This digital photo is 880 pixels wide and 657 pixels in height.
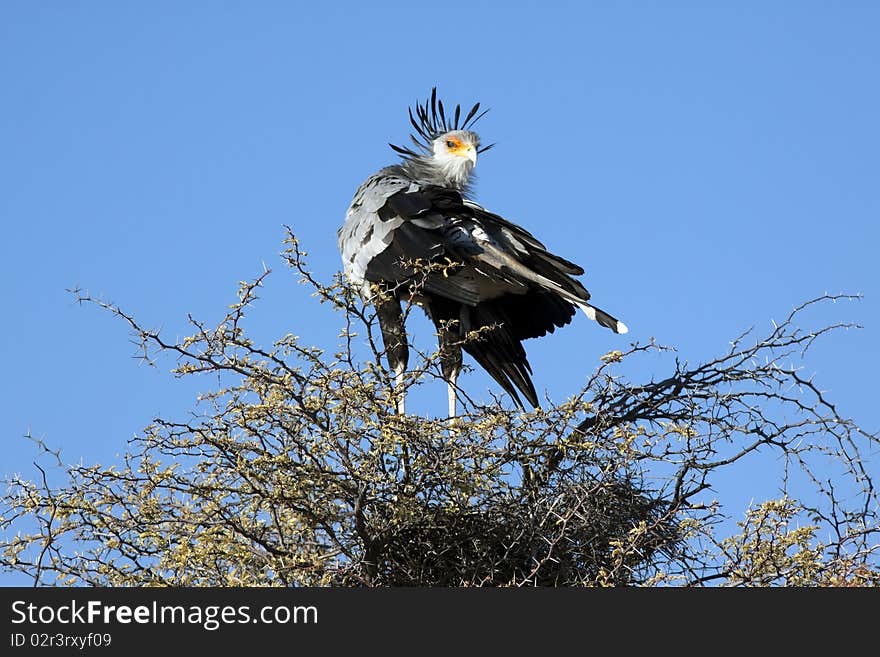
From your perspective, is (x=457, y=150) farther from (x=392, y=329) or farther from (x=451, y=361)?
(x=392, y=329)

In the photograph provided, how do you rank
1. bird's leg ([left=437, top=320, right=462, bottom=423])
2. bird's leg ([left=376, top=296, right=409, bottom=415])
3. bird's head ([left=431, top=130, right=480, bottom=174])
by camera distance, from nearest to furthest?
bird's leg ([left=376, top=296, right=409, bottom=415]), bird's leg ([left=437, top=320, right=462, bottom=423]), bird's head ([left=431, top=130, right=480, bottom=174])

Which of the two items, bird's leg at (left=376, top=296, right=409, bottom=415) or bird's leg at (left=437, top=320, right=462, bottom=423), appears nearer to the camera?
bird's leg at (left=376, top=296, right=409, bottom=415)

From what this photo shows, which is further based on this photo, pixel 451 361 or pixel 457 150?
pixel 457 150

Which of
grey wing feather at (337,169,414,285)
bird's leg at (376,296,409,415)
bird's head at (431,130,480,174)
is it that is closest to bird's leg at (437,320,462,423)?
bird's leg at (376,296,409,415)

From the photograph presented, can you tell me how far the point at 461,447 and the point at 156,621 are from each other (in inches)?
58.4

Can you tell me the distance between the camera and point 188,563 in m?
5.25

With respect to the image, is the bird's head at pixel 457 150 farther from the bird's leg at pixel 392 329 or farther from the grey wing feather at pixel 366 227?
the bird's leg at pixel 392 329

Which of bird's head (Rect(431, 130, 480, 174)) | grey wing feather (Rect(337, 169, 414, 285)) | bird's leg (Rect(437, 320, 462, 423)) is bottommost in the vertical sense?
bird's leg (Rect(437, 320, 462, 423))

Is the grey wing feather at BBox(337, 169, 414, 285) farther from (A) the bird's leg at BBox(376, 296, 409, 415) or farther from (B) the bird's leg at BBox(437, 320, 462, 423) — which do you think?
(B) the bird's leg at BBox(437, 320, 462, 423)

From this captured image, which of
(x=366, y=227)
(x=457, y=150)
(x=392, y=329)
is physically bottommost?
(x=392, y=329)

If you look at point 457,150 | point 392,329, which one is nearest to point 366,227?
point 392,329

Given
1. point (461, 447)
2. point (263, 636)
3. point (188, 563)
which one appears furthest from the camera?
point (461, 447)

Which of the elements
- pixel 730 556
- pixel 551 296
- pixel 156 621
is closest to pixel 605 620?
pixel 730 556

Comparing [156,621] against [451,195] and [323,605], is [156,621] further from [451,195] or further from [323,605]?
[451,195]
